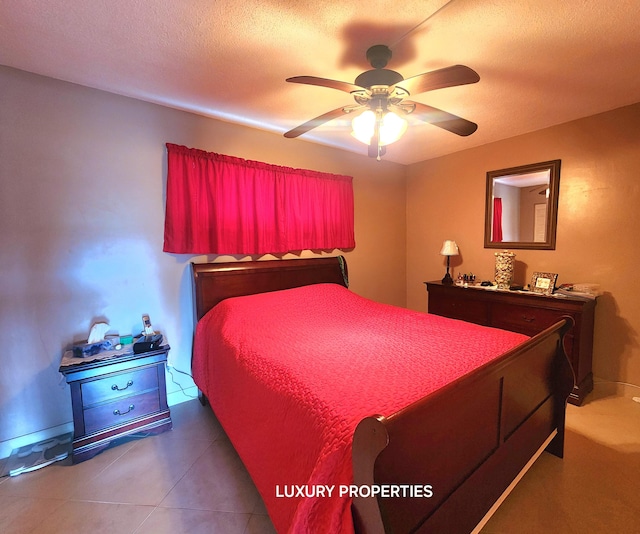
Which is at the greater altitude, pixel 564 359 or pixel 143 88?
pixel 143 88

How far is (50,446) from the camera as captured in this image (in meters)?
1.96

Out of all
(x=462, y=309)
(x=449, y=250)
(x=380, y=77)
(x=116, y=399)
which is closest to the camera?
(x=380, y=77)

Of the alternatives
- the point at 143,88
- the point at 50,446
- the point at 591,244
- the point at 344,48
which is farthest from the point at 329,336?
the point at 591,244

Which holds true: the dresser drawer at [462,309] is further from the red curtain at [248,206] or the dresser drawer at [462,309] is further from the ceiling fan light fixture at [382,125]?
the ceiling fan light fixture at [382,125]

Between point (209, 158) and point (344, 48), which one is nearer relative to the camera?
point (344, 48)

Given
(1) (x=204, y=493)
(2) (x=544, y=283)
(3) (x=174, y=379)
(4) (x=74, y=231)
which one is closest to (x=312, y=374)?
(1) (x=204, y=493)

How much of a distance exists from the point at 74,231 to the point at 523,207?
4.02 metres

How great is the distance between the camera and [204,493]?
5.29 feet

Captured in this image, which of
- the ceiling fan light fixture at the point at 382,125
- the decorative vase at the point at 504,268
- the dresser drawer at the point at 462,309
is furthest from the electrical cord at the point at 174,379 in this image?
the decorative vase at the point at 504,268

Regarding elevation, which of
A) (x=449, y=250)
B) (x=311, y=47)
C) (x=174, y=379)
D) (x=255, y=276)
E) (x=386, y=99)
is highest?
(x=311, y=47)

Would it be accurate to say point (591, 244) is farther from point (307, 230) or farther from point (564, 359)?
point (307, 230)

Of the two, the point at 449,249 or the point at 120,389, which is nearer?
the point at 120,389

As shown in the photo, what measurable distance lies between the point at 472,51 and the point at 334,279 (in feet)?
7.37

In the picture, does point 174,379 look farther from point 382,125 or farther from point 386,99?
point 386,99
